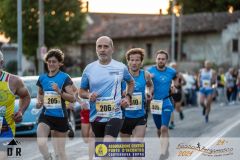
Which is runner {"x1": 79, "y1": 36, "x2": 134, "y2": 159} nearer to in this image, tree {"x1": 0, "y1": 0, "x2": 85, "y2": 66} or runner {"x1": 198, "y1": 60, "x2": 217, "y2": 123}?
runner {"x1": 198, "y1": 60, "x2": 217, "y2": 123}

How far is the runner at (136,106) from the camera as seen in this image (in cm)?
1062

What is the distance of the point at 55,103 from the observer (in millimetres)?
10312

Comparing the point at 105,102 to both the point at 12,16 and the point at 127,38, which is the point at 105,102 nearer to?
the point at 12,16

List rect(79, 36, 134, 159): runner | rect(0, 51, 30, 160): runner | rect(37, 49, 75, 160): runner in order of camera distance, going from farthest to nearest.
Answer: rect(37, 49, 75, 160): runner → rect(79, 36, 134, 159): runner → rect(0, 51, 30, 160): runner

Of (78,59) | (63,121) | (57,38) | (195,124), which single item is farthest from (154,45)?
(63,121)

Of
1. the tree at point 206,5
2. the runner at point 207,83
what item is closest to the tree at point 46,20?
the tree at point 206,5

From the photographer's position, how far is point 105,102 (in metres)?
8.91

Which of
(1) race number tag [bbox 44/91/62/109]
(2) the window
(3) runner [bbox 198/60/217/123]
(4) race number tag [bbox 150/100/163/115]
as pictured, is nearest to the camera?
(1) race number tag [bbox 44/91/62/109]

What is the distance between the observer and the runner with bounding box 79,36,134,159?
8.88m

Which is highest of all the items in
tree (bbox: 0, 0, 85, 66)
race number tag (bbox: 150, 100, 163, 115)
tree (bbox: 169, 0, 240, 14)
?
tree (bbox: 169, 0, 240, 14)

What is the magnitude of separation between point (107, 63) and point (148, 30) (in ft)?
199

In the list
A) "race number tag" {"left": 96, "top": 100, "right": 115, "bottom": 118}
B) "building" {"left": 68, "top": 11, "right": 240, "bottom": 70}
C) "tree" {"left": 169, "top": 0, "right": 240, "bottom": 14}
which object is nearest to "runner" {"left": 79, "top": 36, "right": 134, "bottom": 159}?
"race number tag" {"left": 96, "top": 100, "right": 115, "bottom": 118}

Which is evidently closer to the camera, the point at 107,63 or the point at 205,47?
the point at 107,63

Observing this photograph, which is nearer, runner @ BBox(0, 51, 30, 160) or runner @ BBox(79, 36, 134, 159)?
runner @ BBox(0, 51, 30, 160)
